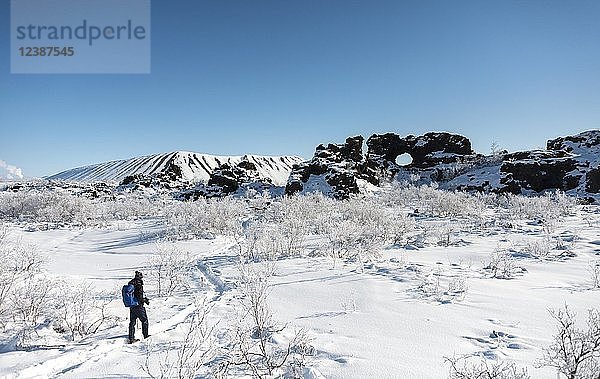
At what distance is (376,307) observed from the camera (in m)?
6.46

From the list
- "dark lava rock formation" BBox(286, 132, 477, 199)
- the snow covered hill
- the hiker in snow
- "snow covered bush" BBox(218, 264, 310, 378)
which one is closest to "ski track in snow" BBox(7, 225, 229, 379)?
the hiker in snow

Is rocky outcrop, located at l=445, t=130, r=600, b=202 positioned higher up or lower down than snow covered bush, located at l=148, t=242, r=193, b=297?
higher up

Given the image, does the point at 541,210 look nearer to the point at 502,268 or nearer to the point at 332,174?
the point at 502,268

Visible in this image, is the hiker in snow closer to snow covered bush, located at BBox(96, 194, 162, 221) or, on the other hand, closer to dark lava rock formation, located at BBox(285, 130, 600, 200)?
snow covered bush, located at BBox(96, 194, 162, 221)

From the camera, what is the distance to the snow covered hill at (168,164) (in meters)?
101

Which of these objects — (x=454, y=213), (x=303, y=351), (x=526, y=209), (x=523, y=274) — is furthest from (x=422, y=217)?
(x=303, y=351)

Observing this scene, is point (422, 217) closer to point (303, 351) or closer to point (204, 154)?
point (303, 351)

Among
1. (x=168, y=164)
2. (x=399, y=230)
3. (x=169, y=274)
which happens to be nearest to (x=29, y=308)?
(x=169, y=274)

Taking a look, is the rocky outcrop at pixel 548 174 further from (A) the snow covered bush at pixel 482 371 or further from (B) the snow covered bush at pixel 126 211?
(A) the snow covered bush at pixel 482 371

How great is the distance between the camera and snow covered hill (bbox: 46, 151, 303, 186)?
100812 millimetres

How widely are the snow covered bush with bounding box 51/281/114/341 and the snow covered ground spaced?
187 millimetres

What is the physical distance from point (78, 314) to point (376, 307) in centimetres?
519

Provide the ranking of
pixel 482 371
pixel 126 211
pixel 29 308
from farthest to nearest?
pixel 126 211 → pixel 29 308 → pixel 482 371

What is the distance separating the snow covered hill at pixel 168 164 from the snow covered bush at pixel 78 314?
89.9 m
